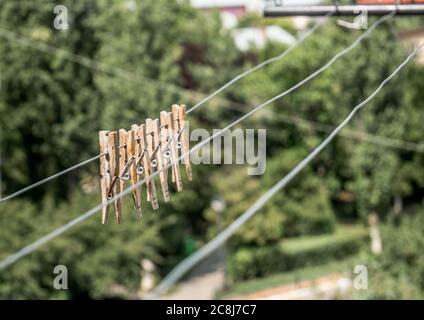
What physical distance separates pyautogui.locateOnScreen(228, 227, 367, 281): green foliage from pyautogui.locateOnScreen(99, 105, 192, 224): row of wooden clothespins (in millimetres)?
24286

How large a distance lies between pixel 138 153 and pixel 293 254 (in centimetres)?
2669

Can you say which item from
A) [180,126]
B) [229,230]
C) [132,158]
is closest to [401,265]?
[180,126]

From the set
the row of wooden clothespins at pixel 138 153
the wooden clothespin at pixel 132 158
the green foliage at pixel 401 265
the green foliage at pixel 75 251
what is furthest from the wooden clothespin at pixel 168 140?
the green foliage at pixel 75 251

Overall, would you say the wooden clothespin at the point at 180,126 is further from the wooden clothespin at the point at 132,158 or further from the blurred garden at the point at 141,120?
the blurred garden at the point at 141,120

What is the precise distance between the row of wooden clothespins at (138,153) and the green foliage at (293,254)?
79.7 feet

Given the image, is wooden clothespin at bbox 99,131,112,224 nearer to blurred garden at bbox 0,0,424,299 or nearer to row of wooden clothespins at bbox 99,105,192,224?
row of wooden clothespins at bbox 99,105,192,224

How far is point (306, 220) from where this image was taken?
35.4m

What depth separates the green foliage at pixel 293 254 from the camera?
1254 inches

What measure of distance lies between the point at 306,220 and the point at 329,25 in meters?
8.62

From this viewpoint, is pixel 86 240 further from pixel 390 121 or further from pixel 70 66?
pixel 390 121

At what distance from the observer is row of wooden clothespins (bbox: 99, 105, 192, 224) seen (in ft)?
24.3

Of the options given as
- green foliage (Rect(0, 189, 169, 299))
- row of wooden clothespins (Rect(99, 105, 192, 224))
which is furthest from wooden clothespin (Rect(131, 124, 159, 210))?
green foliage (Rect(0, 189, 169, 299))

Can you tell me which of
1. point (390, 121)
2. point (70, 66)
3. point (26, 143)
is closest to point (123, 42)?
point (70, 66)

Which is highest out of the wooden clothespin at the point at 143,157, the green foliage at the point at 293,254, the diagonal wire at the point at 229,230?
the wooden clothespin at the point at 143,157
